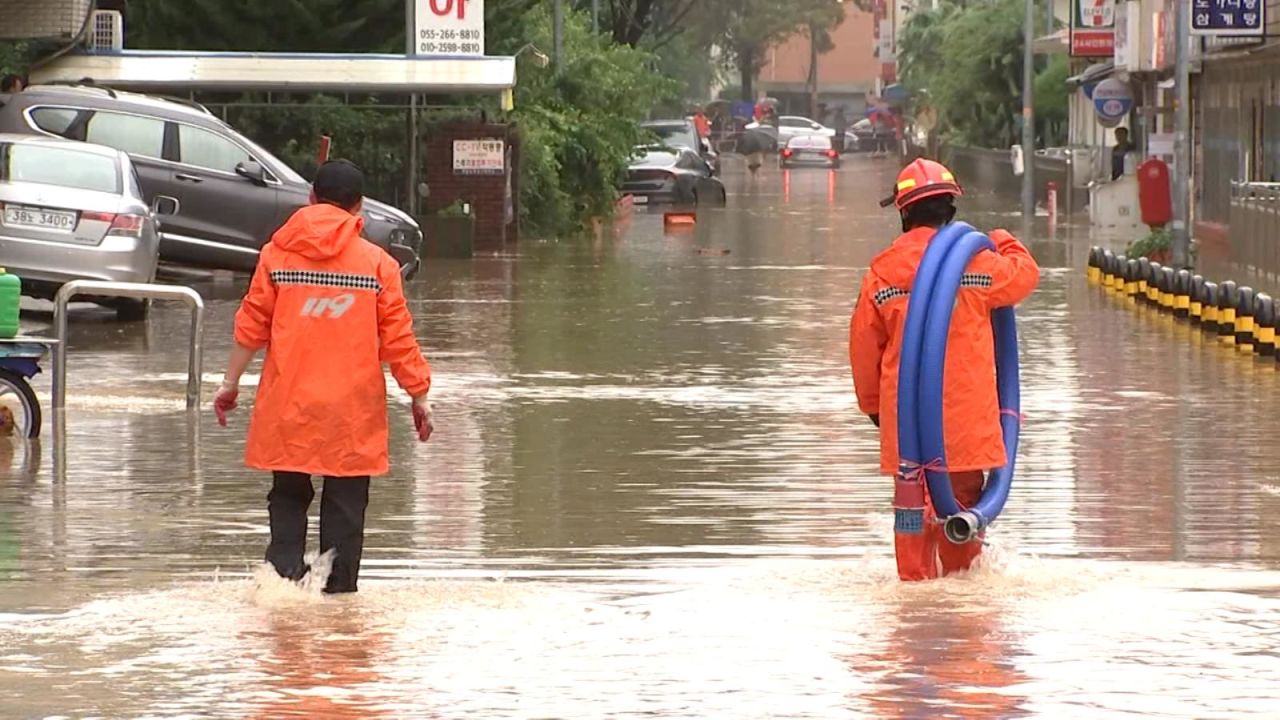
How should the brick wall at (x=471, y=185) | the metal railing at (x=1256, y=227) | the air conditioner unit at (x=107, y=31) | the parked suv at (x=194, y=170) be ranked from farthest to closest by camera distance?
the brick wall at (x=471, y=185), the air conditioner unit at (x=107, y=31), the metal railing at (x=1256, y=227), the parked suv at (x=194, y=170)

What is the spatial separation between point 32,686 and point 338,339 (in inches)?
70.4

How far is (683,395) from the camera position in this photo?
17.0 metres

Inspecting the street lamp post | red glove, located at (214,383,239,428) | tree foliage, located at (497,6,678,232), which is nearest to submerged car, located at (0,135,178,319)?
red glove, located at (214,383,239,428)

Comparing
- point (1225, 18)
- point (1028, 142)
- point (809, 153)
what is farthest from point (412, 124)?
point (809, 153)

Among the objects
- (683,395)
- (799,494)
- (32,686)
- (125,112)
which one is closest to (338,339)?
(32,686)

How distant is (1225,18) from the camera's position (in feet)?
105

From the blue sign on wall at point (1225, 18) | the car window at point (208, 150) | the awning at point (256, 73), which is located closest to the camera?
the car window at point (208, 150)

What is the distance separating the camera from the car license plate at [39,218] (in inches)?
845

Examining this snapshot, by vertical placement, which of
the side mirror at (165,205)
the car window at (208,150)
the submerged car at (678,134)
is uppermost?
the submerged car at (678,134)

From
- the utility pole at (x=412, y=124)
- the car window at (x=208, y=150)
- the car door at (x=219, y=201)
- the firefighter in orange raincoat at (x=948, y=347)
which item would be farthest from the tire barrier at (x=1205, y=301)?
the firefighter in orange raincoat at (x=948, y=347)

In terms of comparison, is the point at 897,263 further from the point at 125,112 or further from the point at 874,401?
the point at 125,112

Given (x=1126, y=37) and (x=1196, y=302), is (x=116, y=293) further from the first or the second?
(x=1126, y=37)

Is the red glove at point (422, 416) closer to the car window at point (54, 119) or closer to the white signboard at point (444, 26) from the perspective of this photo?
the car window at point (54, 119)

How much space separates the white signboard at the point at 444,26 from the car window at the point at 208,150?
23.8ft
